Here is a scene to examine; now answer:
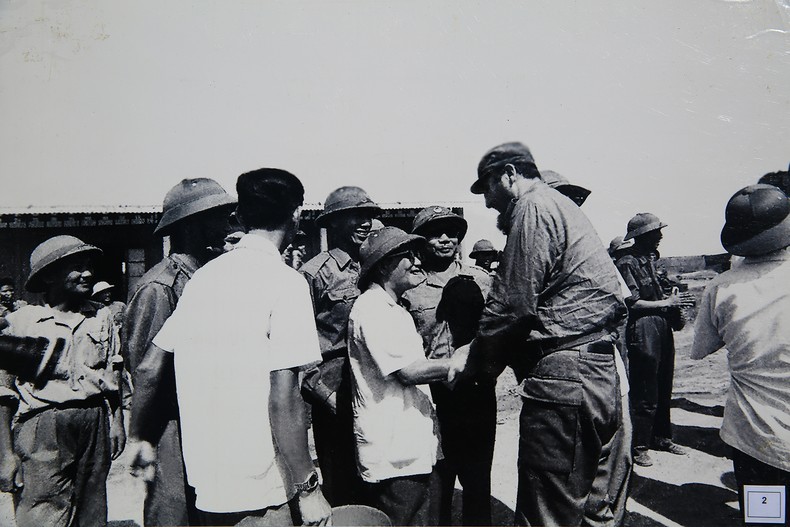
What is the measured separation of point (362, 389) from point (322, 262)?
1.50 meters

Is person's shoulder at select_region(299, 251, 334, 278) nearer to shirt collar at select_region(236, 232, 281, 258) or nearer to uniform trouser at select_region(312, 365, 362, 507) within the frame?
uniform trouser at select_region(312, 365, 362, 507)

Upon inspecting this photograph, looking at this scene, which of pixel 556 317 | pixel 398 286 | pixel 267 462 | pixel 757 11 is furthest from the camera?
pixel 757 11

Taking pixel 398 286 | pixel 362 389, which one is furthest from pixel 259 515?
pixel 398 286

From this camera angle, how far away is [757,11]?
2.92m

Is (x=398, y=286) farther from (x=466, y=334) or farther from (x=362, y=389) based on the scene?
(x=466, y=334)

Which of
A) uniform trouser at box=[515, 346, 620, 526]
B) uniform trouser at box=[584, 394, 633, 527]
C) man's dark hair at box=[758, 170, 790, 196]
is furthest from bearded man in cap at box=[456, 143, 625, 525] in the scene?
man's dark hair at box=[758, 170, 790, 196]

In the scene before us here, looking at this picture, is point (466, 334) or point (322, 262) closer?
point (466, 334)

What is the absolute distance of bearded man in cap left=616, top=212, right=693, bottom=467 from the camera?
4262 mm

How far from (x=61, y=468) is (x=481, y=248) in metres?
5.38

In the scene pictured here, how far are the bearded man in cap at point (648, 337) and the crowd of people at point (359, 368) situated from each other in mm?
1712

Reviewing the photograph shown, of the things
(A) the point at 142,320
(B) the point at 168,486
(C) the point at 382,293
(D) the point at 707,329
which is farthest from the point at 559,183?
(B) the point at 168,486

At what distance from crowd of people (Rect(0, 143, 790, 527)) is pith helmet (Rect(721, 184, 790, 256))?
1 cm

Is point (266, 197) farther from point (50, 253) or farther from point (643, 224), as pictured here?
point (643, 224)

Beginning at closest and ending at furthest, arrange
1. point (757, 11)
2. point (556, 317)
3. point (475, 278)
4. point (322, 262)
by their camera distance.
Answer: point (556, 317), point (757, 11), point (475, 278), point (322, 262)
